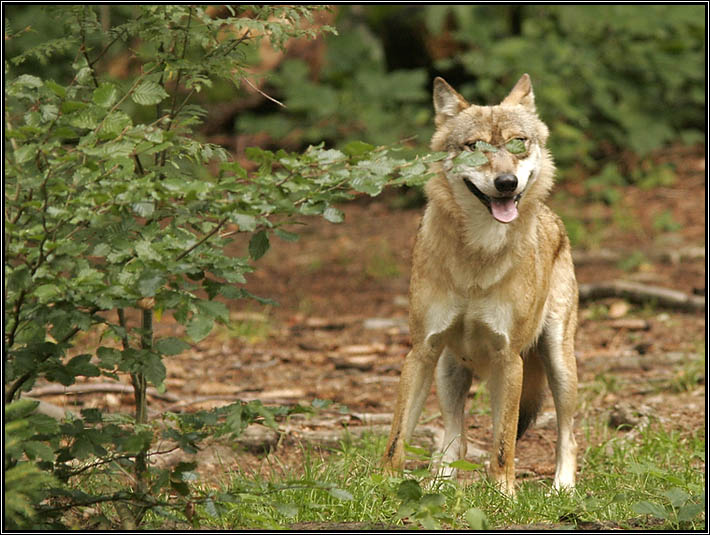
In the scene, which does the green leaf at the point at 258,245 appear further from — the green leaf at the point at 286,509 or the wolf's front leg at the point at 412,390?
the wolf's front leg at the point at 412,390

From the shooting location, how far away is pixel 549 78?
1286 cm

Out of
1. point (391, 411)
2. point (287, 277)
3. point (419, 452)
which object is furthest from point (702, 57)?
point (419, 452)

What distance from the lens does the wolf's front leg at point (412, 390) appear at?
202 inches

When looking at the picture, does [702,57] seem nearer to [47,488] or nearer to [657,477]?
[657,477]

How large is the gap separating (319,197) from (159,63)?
1.14 meters

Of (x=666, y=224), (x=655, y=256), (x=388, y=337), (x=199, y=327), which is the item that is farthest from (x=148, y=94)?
(x=666, y=224)

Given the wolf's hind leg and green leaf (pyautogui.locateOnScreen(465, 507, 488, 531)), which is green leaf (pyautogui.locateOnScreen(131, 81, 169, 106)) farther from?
the wolf's hind leg

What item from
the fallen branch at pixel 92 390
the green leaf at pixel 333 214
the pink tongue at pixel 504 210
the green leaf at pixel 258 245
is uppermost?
the green leaf at pixel 333 214

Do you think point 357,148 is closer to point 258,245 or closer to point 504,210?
point 258,245

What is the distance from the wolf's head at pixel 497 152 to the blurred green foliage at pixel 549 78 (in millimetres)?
7058

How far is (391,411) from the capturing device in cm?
678

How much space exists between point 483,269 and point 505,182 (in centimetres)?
53

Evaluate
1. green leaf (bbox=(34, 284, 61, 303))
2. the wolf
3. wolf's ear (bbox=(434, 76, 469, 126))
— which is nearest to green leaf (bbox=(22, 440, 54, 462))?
green leaf (bbox=(34, 284, 61, 303))

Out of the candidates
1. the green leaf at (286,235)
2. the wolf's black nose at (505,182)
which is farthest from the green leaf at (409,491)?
the wolf's black nose at (505,182)
